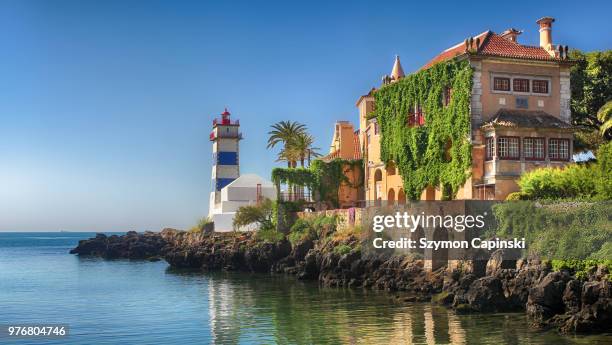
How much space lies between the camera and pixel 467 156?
151ft

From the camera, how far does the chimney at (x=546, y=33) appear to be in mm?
49631

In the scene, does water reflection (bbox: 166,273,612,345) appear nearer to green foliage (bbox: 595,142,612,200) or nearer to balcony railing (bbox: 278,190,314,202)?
green foliage (bbox: 595,142,612,200)

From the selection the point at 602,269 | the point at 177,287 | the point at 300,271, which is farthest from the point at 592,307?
the point at 177,287

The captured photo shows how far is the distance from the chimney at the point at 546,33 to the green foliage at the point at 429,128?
303 inches

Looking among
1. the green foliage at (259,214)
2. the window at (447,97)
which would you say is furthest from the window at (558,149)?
the green foliage at (259,214)

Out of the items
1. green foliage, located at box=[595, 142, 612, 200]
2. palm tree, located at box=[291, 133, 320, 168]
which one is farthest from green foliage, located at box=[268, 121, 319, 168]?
green foliage, located at box=[595, 142, 612, 200]

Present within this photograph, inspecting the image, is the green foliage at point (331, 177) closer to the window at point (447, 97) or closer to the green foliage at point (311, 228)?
the green foliage at point (311, 228)

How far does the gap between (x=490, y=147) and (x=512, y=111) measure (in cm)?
355

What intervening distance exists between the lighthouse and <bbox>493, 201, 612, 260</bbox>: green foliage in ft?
188

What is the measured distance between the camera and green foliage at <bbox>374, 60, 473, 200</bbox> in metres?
46.7

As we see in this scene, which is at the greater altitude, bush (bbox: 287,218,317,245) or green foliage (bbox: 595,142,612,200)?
green foliage (bbox: 595,142,612,200)

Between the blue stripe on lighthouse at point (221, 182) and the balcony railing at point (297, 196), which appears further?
the blue stripe on lighthouse at point (221, 182)

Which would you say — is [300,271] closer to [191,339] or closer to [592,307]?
[191,339]

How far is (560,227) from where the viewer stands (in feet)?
109
